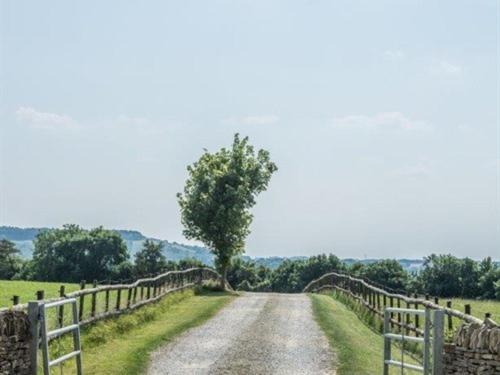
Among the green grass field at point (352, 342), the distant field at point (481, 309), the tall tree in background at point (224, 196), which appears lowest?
the green grass field at point (352, 342)

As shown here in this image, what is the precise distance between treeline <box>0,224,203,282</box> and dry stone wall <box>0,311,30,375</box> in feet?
300

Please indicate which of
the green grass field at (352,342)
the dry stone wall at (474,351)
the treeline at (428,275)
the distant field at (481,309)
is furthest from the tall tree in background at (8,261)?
the dry stone wall at (474,351)

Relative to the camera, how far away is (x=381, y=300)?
121 feet

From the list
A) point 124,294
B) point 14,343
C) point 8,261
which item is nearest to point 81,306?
point 14,343

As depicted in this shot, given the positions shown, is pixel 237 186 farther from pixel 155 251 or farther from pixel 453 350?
pixel 155 251

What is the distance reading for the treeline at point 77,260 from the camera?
107188 mm

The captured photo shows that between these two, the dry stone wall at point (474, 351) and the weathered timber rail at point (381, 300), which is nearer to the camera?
the dry stone wall at point (474, 351)

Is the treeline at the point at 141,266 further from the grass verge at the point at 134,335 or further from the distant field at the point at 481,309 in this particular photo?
the grass verge at the point at 134,335

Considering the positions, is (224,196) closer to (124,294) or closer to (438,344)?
(124,294)

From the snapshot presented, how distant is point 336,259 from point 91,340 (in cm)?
11653

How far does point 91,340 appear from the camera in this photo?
19.2m

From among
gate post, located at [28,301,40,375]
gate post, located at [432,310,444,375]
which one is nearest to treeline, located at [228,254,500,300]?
gate post, located at [432,310,444,375]

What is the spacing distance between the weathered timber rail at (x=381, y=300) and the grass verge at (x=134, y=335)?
6326 millimetres

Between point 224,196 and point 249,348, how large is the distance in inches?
973
